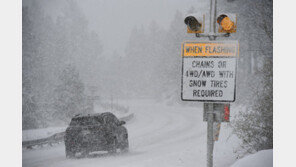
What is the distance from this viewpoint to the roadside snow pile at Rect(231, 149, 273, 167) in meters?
6.80

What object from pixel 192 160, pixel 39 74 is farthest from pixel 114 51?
pixel 192 160

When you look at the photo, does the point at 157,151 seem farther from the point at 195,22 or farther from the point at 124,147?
the point at 195,22

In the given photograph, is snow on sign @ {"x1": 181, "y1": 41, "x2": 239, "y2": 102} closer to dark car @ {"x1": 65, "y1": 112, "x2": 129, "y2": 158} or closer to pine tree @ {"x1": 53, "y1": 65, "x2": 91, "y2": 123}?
dark car @ {"x1": 65, "y1": 112, "x2": 129, "y2": 158}

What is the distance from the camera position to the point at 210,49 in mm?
5410

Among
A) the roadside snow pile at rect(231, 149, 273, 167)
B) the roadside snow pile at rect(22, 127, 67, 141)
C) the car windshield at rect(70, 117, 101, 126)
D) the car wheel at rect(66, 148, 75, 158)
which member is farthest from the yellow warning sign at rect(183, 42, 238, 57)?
the roadside snow pile at rect(22, 127, 67, 141)

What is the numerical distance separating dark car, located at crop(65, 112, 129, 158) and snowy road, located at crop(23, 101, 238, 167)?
0.32 metres

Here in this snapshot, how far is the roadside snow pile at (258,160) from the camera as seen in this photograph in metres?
6.80

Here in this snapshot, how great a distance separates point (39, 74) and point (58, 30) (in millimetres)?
2408

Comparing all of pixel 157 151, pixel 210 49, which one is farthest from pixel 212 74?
pixel 157 151

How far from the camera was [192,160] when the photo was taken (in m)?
9.20

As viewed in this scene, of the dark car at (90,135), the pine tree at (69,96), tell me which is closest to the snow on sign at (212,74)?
the dark car at (90,135)

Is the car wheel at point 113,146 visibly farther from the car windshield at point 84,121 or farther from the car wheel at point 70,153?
the car wheel at point 70,153

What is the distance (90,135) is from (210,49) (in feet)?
18.3

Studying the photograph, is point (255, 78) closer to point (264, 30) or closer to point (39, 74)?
point (264, 30)
